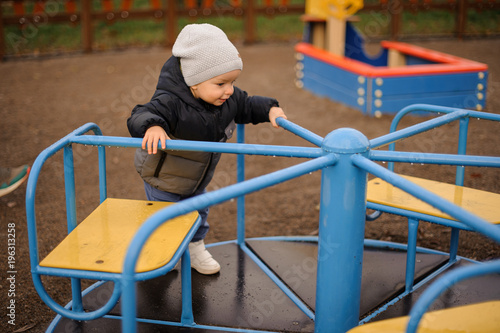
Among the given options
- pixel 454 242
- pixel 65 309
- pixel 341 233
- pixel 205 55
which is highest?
pixel 205 55

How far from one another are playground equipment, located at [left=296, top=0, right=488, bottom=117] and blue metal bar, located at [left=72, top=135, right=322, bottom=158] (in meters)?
4.03

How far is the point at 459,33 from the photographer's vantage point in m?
9.89

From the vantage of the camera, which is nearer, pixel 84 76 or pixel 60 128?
pixel 60 128

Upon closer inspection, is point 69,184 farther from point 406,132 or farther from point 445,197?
point 445,197

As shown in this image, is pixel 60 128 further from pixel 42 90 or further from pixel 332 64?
pixel 332 64

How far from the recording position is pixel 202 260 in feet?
8.21

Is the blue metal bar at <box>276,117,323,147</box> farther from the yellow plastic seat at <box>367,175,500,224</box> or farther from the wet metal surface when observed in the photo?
the wet metal surface

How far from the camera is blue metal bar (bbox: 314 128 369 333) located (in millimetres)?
1548

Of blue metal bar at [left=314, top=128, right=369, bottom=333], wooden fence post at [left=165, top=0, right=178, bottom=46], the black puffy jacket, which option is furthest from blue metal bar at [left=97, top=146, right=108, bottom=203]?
wooden fence post at [left=165, top=0, right=178, bottom=46]

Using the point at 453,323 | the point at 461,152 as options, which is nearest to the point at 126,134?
the point at 461,152

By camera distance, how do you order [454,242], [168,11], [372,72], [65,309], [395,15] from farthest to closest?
1. [395,15]
2. [168,11]
3. [372,72]
4. [454,242]
5. [65,309]

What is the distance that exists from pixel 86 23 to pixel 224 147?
773 centimetres

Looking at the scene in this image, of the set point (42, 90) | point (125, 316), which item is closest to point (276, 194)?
point (125, 316)

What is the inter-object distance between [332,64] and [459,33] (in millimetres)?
4853
